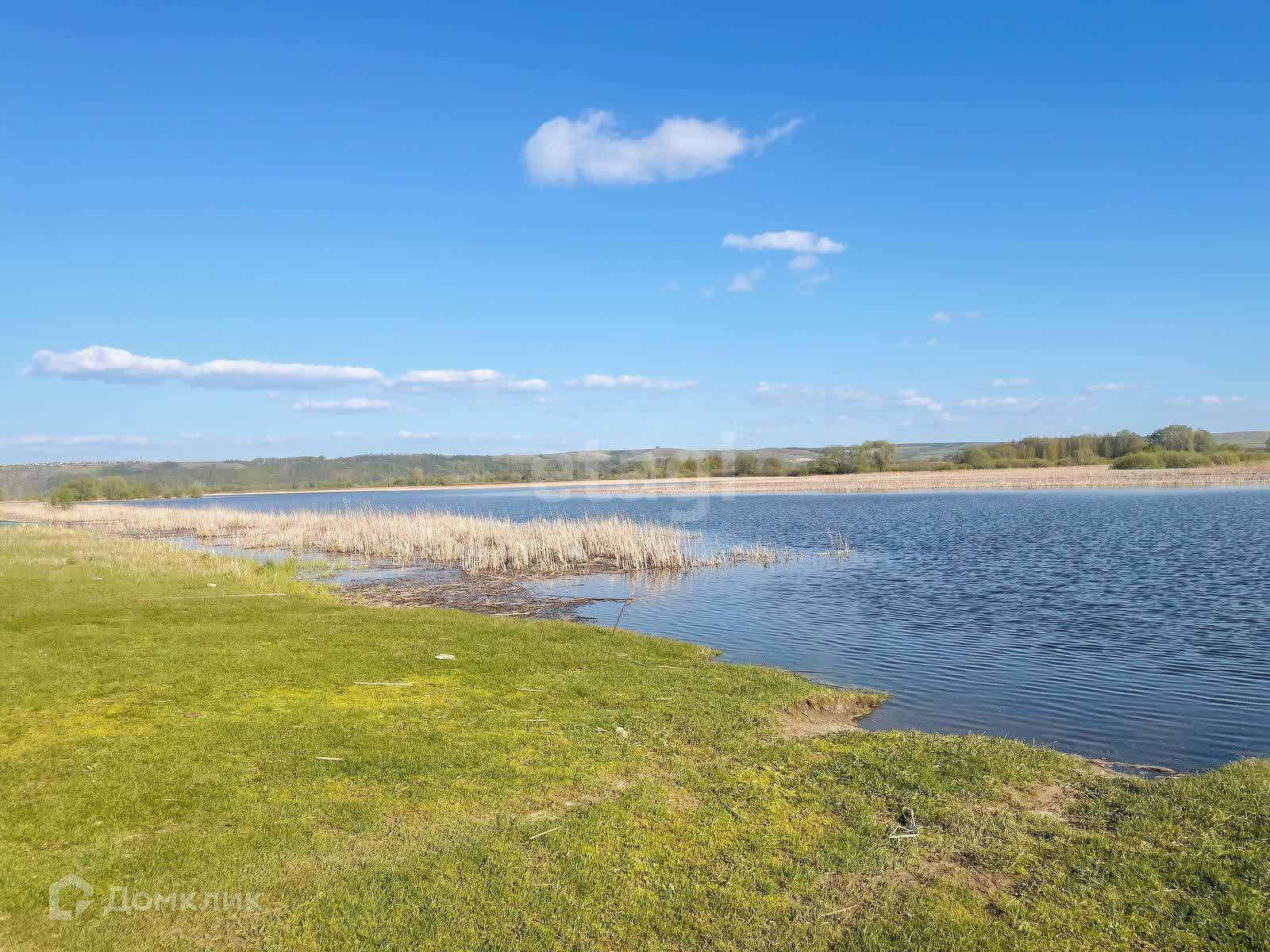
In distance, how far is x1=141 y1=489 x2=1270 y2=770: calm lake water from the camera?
31.6 ft

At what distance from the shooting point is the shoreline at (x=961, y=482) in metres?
66.8

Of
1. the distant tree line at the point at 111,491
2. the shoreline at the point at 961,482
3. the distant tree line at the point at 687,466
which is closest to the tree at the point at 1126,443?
the distant tree line at the point at 687,466

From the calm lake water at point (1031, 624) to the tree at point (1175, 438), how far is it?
73.9m

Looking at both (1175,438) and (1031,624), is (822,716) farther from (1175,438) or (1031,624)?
(1175,438)

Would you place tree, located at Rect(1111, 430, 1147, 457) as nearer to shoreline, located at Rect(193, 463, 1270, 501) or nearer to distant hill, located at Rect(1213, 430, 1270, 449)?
shoreline, located at Rect(193, 463, 1270, 501)

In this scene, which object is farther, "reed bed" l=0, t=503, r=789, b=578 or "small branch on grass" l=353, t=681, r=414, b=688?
"reed bed" l=0, t=503, r=789, b=578

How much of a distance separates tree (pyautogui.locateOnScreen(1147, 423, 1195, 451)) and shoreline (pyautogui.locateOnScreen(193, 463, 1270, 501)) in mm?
12001

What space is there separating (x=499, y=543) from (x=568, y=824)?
22520mm

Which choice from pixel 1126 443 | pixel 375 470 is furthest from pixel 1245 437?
pixel 375 470

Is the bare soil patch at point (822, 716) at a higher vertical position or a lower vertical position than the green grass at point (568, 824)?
lower

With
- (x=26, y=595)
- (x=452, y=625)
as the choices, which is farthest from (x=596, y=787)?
(x=26, y=595)

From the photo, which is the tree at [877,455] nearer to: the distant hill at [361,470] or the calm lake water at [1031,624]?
the distant hill at [361,470]

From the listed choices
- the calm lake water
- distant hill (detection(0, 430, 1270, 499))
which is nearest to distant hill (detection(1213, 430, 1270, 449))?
distant hill (detection(0, 430, 1270, 499))

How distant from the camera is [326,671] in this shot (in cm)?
1016
